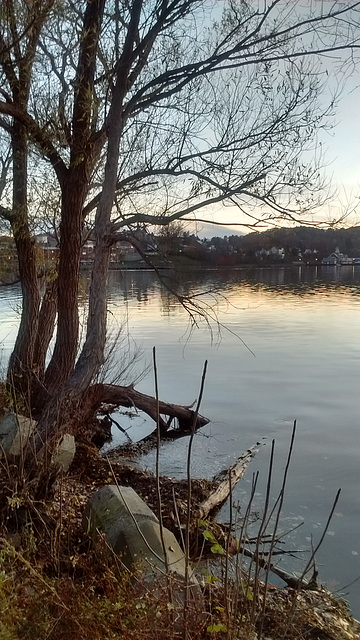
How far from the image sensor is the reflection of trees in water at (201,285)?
9.67 metres

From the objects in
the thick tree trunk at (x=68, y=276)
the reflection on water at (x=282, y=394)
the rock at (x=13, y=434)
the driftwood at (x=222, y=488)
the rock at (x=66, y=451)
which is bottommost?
the reflection on water at (x=282, y=394)

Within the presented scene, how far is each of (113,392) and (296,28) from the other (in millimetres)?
6721

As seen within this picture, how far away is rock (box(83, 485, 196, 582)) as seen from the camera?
4.39 meters

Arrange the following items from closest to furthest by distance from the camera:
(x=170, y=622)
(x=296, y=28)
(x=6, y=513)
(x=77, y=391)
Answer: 1. (x=170, y=622)
2. (x=6, y=513)
3. (x=77, y=391)
4. (x=296, y=28)

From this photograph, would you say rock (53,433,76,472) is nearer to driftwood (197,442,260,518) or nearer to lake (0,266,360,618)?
driftwood (197,442,260,518)

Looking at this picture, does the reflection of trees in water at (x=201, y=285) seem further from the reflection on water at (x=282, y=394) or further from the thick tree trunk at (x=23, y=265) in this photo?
the thick tree trunk at (x=23, y=265)

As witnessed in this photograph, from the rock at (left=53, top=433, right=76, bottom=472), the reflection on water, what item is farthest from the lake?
the rock at (left=53, top=433, right=76, bottom=472)

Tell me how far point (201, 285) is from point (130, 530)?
21.7 ft

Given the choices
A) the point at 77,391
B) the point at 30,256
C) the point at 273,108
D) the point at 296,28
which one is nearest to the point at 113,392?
the point at 77,391

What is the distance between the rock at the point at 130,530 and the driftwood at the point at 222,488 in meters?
0.89

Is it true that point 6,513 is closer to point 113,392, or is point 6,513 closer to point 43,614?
point 43,614

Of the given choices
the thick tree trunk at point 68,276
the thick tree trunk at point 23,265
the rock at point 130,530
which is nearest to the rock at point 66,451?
the thick tree trunk at point 68,276

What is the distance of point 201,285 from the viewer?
1073 cm

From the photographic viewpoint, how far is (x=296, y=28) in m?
8.56
